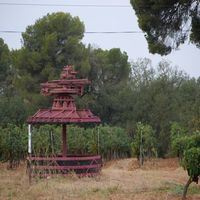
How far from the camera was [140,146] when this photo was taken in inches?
841

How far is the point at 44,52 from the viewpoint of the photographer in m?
26.0

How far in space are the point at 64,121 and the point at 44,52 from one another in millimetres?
11919

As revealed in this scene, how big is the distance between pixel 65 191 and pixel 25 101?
17.5m

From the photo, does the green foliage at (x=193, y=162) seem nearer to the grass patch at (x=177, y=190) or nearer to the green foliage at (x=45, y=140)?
the grass patch at (x=177, y=190)

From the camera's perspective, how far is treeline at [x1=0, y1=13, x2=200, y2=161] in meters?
25.0

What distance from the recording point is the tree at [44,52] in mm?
26203

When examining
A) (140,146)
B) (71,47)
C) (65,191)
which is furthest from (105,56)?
(65,191)

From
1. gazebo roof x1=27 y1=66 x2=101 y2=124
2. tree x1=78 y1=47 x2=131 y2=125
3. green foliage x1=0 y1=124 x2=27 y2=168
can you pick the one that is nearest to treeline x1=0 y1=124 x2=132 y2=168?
green foliage x1=0 y1=124 x2=27 y2=168

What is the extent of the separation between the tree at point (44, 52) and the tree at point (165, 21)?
13.4 meters

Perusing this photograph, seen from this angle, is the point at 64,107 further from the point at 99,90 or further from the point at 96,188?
the point at 99,90

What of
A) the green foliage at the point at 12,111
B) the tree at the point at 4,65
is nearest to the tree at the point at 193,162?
the green foliage at the point at 12,111

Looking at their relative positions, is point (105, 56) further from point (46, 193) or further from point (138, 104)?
point (46, 193)

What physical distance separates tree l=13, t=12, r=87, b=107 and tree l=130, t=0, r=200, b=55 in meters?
13.4

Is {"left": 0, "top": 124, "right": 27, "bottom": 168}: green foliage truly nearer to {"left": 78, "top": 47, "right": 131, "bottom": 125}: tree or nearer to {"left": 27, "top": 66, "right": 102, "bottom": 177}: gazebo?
{"left": 27, "top": 66, "right": 102, "bottom": 177}: gazebo
